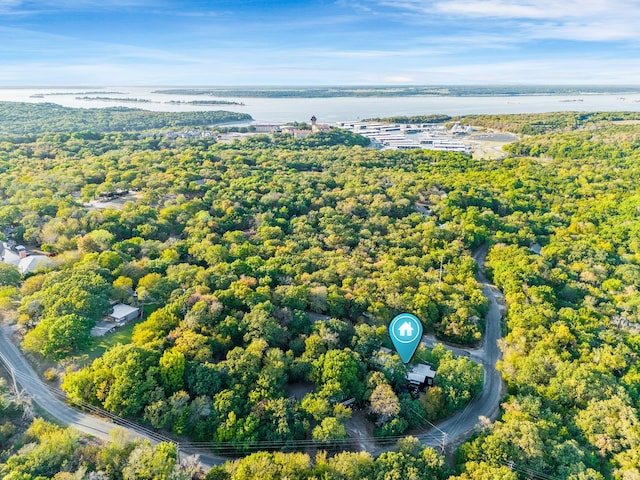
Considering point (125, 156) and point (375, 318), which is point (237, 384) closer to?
point (375, 318)

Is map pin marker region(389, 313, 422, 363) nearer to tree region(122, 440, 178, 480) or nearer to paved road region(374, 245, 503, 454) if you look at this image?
paved road region(374, 245, 503, 454)

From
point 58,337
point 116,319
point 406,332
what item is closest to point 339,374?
point 406,332

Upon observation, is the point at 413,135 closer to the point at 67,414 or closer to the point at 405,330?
the point at 405,330

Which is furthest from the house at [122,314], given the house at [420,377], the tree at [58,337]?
the house at [420,377]

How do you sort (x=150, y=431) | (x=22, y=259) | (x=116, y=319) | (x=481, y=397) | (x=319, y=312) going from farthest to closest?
(x=22, y=259), (x=319, y=312), (x=116, y=319), (x=481, y=397), (x=150, y=431)

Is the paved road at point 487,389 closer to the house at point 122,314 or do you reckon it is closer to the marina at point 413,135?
the house at point 122,314
